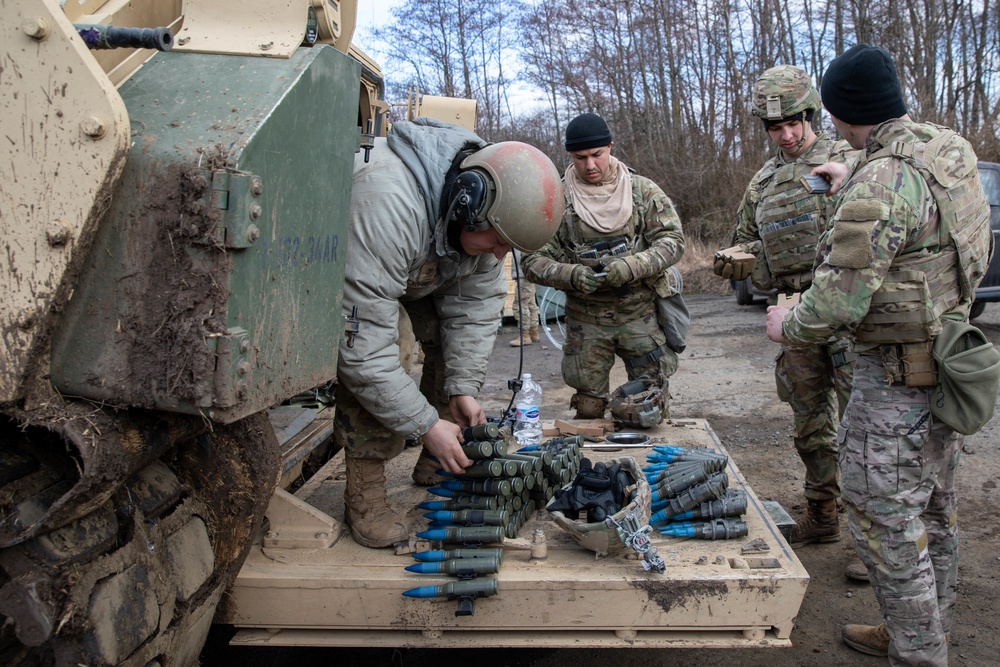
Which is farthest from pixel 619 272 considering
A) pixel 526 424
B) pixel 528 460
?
pixel 528 460

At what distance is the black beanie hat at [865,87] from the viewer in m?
2.85

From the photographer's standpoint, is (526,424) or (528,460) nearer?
(528,460)

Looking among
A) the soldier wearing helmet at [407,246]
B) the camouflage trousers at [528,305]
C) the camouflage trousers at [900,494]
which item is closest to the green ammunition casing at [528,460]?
the soldier wearing helmet at [407,246]

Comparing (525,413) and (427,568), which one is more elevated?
(525,413)

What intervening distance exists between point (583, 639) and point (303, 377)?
131 centimetres

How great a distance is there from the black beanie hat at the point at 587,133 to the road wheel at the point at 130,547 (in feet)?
9.16

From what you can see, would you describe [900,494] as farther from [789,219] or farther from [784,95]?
[784,95]

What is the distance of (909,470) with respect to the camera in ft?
9.55

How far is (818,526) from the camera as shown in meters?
4.43

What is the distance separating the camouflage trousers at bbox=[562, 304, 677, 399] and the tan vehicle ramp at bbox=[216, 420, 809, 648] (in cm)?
197

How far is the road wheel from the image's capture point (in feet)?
6.37

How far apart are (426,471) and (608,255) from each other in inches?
71.7

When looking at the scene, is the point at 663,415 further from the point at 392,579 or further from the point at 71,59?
the point at 71,59

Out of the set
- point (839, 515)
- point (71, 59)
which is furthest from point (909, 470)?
point (71, 59)
